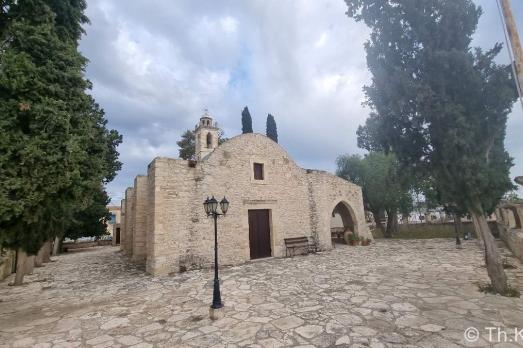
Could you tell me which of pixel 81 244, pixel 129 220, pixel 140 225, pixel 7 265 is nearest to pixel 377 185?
pixel 140 225

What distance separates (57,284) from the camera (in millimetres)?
8969

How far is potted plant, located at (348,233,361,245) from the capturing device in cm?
1598

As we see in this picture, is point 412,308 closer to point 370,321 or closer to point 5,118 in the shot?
point 370,321

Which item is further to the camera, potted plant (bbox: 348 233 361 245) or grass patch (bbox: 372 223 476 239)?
grass patch (bbox: 372 223 476 239)

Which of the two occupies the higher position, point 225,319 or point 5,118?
point 5,118

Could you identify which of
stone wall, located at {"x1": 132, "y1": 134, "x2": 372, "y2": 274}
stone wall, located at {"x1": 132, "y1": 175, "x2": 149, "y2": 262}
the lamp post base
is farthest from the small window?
the lamp post base

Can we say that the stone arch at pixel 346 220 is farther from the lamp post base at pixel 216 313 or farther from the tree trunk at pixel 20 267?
the tree trunk at pixel 20 267

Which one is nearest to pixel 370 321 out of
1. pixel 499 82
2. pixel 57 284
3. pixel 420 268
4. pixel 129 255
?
pixel 420 268

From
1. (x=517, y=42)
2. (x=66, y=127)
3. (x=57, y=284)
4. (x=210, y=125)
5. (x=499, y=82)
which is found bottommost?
(x=57, y=284)

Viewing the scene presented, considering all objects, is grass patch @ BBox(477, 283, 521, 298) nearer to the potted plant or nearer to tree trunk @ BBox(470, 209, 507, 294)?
tree trunk @ BBox(470, 209, 507, 294)

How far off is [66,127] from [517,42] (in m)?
9.22

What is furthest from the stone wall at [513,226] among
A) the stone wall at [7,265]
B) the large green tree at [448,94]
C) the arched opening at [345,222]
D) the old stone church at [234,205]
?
the stone wall at [7,265]

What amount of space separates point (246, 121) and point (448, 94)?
58.2 ft

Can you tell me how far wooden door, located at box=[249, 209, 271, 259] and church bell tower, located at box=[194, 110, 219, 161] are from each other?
28.8ft
